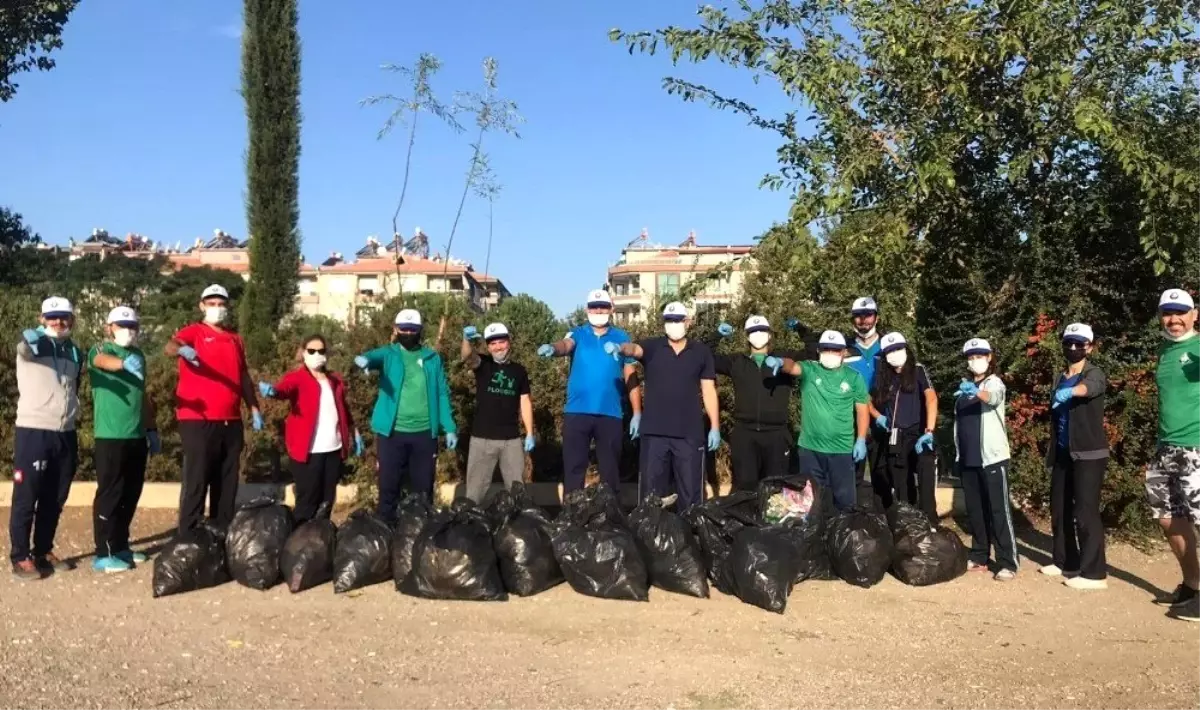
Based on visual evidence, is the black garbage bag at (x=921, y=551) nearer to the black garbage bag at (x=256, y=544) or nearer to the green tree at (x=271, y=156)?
the black garbage bag at (x=256, y=544)

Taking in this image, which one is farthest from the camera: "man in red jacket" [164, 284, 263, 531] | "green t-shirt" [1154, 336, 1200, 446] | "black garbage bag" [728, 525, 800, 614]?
"man in red jacket" [164, 284, 263, 531]

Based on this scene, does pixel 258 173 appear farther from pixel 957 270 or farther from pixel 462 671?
pixel 462 671

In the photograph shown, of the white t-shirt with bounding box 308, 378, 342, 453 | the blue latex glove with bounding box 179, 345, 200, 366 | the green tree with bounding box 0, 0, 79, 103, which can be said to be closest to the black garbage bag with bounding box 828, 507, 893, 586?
the white t-shirt with bounding box 308, 378, 342, 453

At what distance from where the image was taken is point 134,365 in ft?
19.9

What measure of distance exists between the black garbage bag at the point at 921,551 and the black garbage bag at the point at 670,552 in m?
1.31

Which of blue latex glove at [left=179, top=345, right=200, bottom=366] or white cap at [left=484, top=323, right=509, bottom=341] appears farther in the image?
white cap at [left=484, top=323, right=509, bottom=341]

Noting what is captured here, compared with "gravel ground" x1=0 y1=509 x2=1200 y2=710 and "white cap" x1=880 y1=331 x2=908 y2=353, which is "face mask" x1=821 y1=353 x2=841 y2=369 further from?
"gravel ground" x1=0 y1=509 x2=1200 y2=710

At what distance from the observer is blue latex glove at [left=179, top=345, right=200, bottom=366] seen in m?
6.11

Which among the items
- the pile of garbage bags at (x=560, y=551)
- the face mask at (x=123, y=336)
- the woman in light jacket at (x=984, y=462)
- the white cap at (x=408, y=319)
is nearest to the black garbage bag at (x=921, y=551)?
the pile of garbage bags at (x=560, y=551)

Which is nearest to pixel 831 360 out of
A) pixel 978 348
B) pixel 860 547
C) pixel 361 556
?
pixel 978 348

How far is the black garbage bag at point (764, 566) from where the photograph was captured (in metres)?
5.46

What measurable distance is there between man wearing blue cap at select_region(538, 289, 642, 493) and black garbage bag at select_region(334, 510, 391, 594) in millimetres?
1498

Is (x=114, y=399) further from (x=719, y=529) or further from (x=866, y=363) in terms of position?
(x=866, y=363)

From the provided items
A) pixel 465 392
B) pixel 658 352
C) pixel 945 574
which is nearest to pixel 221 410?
pixel 465 392
